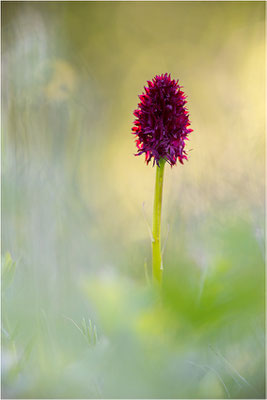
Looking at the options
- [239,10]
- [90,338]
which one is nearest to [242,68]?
[239,10]

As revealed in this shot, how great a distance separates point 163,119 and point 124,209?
19 centimetres

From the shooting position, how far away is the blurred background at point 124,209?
0.07 metres

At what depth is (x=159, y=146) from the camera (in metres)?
0.18

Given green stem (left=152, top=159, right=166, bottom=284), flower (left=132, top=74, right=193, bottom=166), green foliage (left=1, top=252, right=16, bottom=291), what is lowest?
green foliage (left=1, top=252, right=16, bottom=291)

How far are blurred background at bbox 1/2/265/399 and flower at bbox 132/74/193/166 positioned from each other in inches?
1.9

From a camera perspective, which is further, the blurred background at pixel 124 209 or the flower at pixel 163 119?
the flower at pixel 163 119

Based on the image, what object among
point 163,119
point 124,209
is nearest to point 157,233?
point 163,119

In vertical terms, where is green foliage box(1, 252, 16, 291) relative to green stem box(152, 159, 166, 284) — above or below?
below

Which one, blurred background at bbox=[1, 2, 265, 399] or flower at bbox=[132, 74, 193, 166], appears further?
flower at bbox=[132, 74, 193, 166]

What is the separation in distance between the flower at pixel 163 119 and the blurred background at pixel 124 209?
0.16ft

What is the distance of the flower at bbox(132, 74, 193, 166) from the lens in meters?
Answer: 0.18

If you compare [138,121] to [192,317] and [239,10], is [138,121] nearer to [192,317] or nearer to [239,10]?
[192,317]

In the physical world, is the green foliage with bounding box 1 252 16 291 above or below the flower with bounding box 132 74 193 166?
below

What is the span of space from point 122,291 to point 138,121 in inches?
5.1
